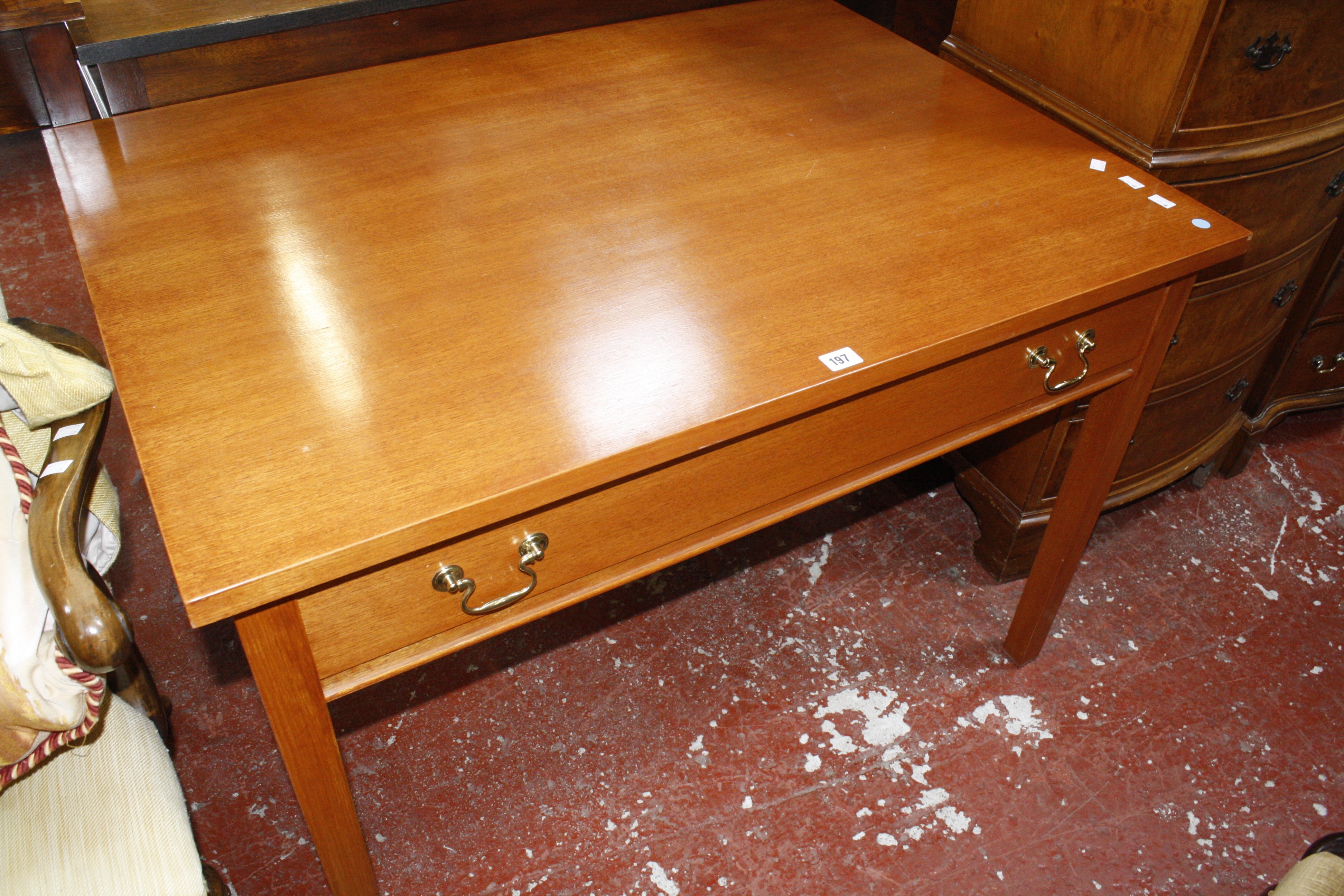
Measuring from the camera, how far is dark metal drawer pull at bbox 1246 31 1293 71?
1.37 m

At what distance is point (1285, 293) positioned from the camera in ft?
6.07

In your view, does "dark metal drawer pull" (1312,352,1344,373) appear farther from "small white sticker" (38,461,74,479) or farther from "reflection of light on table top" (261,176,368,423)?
"small white sticker" (38,461,74,479)

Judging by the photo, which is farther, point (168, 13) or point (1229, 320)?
point (1229, 320)

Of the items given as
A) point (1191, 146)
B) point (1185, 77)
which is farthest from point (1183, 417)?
point (1185, 77)

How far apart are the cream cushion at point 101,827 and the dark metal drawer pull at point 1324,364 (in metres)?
2.27

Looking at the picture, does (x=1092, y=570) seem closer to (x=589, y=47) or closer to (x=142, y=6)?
(x=589, y=47)

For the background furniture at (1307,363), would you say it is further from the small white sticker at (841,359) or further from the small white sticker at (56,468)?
the small white sticker at (56,468)

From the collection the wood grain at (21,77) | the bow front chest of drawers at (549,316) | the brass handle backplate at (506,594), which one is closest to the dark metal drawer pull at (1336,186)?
the bow front chest of drawers at (549,316)

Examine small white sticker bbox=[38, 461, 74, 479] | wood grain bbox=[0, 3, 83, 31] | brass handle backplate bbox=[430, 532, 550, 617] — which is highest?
wood grain bbox=[0, 3, 83, 31]

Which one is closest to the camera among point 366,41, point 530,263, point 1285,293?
point 530,263

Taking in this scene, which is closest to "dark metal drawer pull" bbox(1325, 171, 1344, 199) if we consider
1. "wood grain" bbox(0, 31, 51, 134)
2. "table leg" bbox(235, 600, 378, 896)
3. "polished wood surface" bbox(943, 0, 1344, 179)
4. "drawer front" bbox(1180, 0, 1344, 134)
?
"polished wood surface" bbox(943, 0, 1344, 179)

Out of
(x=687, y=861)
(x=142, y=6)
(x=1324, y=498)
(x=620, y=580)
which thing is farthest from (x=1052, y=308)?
(x=1324, y=498)

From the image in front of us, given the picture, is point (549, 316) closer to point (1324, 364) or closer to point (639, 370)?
point (639, 370)

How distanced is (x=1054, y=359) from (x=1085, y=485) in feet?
1.24
